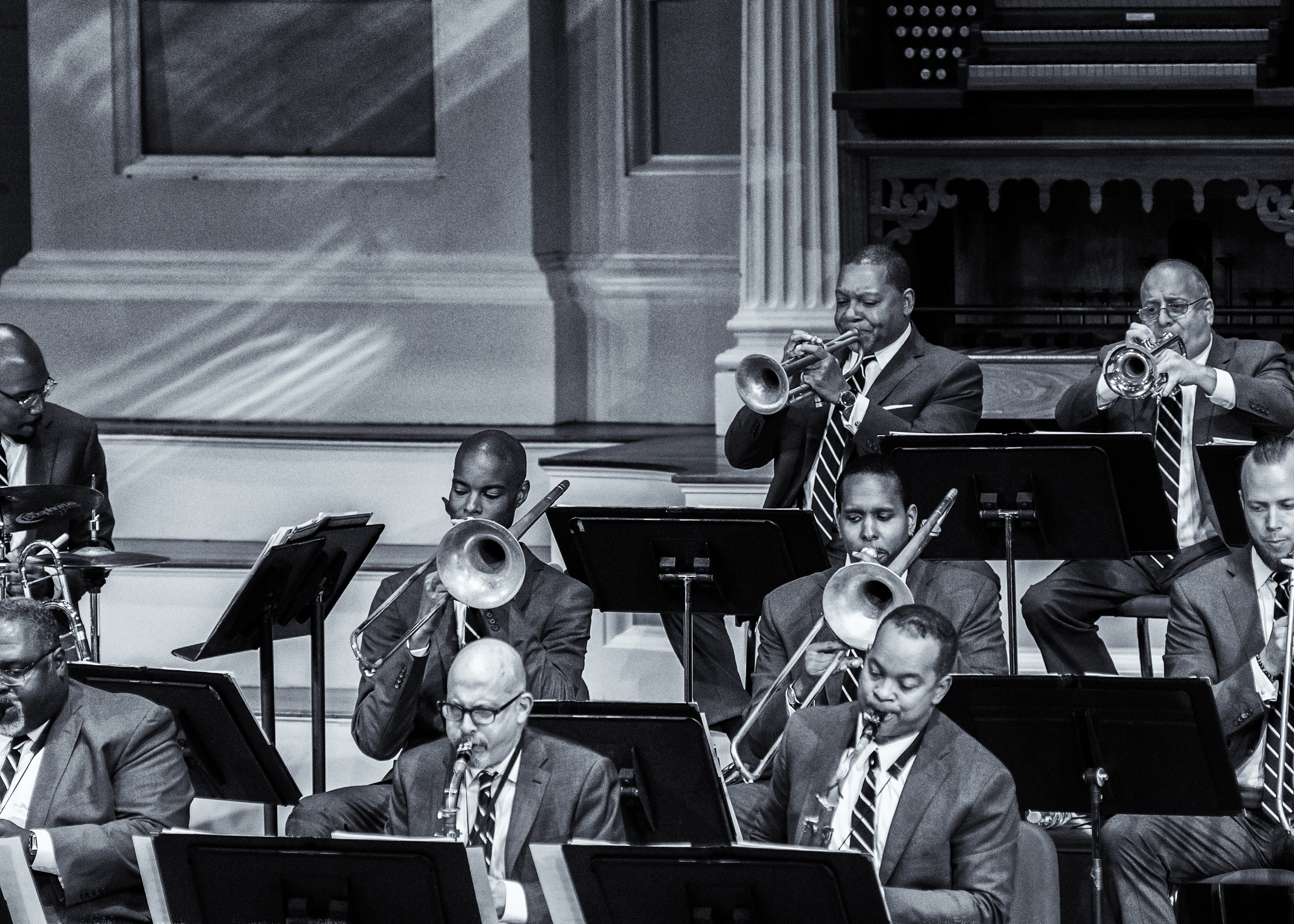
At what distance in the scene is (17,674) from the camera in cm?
477

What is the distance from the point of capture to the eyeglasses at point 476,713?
4.44 m

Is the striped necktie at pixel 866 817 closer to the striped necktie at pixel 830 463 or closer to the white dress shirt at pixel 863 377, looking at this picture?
the white dress shirt at pixel 863 377

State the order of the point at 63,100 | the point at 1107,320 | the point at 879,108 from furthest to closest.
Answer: the point at 63,100 < the point at 1107,320 < the point at 879,108

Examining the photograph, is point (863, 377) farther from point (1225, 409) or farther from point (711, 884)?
point (711, 884)

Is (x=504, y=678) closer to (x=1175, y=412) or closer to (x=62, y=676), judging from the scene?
(x=62, y=676)

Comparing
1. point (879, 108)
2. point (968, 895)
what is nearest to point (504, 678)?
point (968, 895)

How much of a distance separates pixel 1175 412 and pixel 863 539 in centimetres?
154

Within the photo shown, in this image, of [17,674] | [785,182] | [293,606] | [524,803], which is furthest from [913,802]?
[785,182]

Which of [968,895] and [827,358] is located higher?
[827,358]

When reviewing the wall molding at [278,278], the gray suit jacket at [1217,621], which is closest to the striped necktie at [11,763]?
the gray suit jacket at [1217,621]

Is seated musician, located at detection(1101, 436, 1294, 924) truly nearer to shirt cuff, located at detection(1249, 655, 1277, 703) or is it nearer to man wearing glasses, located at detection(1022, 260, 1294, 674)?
shirt cuff, located at detection(1249, 655, 1277, 703)

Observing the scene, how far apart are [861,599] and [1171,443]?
1.89 metres

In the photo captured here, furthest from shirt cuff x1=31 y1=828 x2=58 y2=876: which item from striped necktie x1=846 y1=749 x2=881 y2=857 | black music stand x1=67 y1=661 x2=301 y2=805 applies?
striped necktie x1=846 y1=749 x2=881 y2=857

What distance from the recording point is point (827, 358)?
6.07 metres
